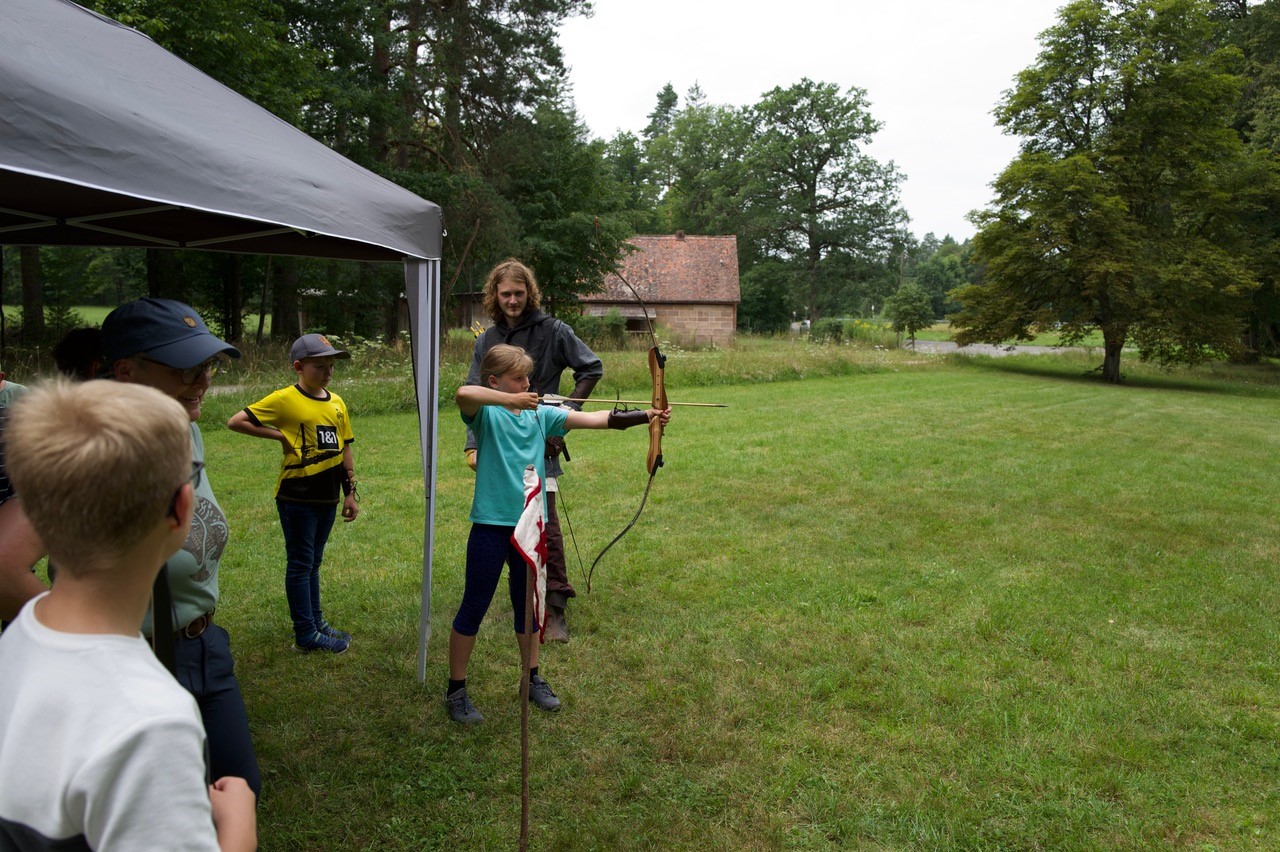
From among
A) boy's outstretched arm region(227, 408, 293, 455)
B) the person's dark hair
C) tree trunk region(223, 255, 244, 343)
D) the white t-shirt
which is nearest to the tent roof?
the person's dark hair

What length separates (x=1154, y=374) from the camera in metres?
25.6

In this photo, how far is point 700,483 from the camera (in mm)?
8258

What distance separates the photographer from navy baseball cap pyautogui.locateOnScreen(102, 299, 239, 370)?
6.61 ft

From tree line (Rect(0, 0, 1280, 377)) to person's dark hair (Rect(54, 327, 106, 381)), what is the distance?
51.5 ft

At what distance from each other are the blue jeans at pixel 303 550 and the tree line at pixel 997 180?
14.8 metres

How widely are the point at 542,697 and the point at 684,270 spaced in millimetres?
36525

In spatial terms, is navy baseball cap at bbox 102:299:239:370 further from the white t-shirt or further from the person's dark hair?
the white t-shirt

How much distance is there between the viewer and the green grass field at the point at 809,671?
2920 millimetres

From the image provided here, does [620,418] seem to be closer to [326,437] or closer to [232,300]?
[326,437]

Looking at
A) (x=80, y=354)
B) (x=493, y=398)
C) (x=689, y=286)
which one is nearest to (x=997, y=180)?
(x=689, y=286)

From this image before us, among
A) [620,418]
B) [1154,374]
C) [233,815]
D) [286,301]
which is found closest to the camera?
[233,815]

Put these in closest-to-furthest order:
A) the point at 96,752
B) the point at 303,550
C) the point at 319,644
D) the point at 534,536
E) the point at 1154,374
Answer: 1. the point at 96,752
2. the point at 534,536
3. the point at 303,550
4. the point at 319,644
5. the point at 1154,374

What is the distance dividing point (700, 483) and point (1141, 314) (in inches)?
829

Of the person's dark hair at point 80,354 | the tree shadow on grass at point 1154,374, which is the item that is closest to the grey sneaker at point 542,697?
the person's dark hair at point 80,354
